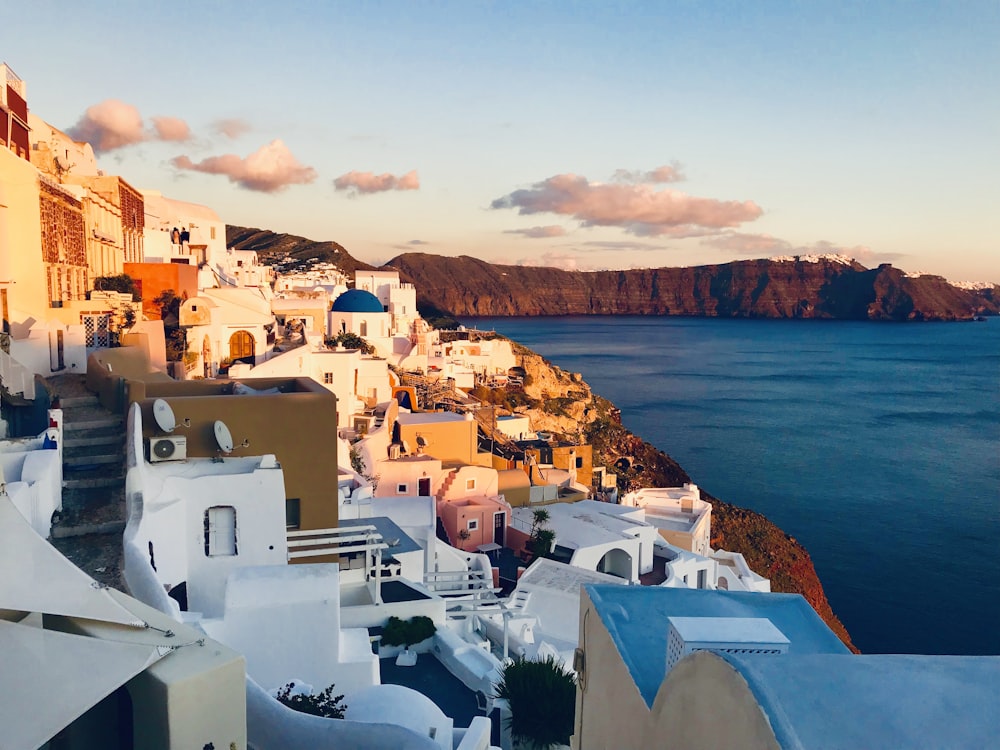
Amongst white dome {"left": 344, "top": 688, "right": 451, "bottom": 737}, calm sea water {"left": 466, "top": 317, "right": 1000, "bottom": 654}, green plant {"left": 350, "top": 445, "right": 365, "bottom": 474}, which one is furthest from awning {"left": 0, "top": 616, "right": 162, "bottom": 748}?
calm sea water {"left": 466, "top": 317, "right": 1000, "bottom": 654}

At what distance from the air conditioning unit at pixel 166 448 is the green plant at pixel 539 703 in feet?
16.6

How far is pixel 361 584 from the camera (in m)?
10.6

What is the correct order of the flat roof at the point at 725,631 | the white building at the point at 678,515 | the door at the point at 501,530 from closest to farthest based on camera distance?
the flat roof at the point at 725,631, the door at the point at 501,530, the white building at the point at 678,515

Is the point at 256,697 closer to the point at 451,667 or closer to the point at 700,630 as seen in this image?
the point at 700,630

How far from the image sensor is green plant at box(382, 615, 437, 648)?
917cm

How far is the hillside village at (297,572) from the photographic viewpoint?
3084 mm

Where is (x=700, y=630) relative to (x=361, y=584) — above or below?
above

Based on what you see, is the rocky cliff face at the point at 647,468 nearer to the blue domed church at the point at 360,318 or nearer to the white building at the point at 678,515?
the white building at the point at 678,515

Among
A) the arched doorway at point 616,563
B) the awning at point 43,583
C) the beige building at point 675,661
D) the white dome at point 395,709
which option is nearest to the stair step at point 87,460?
the white dome at point 395,709

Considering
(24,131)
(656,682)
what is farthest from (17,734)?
(24,131)

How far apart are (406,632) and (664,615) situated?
5588 millimetres

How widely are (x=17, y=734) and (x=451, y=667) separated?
250 inches

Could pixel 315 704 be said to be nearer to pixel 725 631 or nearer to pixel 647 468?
pixel 725 631

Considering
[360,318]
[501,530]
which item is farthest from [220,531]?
[360,318]
